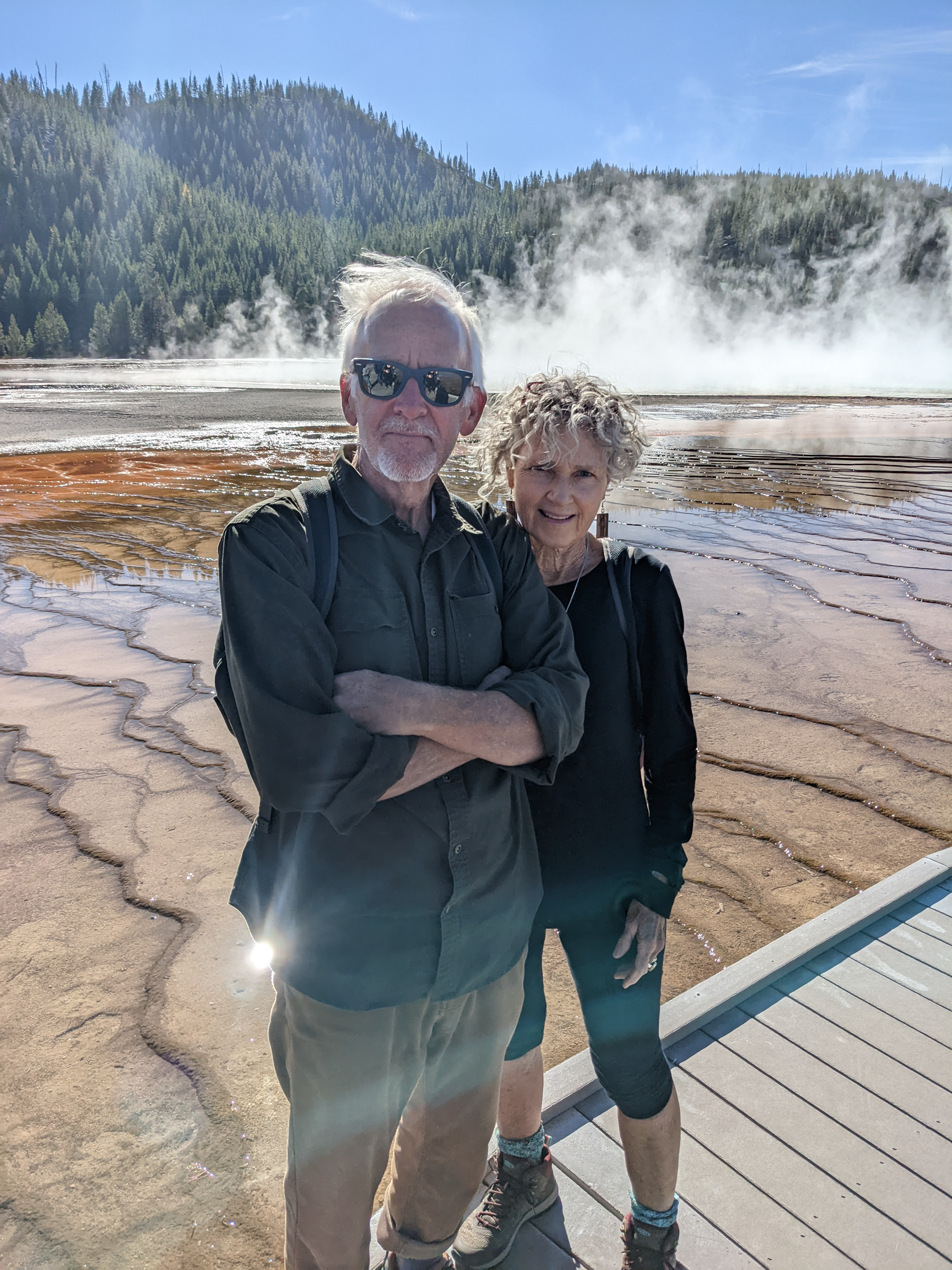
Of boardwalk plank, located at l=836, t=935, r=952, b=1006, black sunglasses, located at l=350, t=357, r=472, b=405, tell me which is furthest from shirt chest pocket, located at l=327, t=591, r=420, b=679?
boardwalk plank, located at l=836, t=935, r=952, b=1006

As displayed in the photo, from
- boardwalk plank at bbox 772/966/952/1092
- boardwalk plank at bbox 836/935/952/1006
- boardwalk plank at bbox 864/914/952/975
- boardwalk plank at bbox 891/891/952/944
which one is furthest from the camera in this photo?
boardwalk plank at bbox 891/891/952/944

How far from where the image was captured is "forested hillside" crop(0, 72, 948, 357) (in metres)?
70.9

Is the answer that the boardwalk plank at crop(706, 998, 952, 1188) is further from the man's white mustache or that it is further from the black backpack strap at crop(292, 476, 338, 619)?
the man's white mustache

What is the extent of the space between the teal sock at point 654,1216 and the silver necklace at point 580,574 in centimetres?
111

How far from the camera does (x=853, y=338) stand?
5659 cm

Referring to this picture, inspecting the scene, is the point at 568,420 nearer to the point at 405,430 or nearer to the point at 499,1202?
the point at 405,430

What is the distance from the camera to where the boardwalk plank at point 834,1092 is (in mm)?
1655

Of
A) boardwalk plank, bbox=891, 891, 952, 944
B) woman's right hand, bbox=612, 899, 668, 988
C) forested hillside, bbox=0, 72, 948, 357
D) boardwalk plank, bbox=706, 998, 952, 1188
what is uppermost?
forested hillside, bbox=0, 72, 948, 357

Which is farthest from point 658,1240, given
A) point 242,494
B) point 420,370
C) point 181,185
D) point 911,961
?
point 181,185

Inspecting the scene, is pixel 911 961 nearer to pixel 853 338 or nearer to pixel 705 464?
pixel 705 464

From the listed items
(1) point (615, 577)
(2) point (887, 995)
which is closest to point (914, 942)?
(2) point (887, 995)

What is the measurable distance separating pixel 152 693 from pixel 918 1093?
393cm

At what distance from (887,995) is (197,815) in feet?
8.35

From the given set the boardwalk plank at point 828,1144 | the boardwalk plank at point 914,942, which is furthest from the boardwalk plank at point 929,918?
the boardwalk plank at point 828,1144
